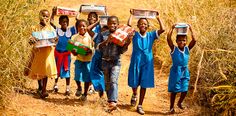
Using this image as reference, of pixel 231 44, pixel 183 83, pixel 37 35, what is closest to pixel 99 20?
pixel 37 35

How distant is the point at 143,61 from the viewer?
6.35 m

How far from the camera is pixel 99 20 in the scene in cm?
654

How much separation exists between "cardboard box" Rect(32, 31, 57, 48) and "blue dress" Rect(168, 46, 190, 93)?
1.67 meters

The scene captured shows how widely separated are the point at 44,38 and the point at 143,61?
1.40 m

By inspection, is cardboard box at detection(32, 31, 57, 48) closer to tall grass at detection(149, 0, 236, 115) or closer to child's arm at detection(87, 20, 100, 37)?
child's arm at detection(87, 20, 100, 37)

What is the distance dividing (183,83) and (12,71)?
Result: 2.41 metres

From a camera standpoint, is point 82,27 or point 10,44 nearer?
point 10,44

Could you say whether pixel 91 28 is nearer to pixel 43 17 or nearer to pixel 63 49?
pixel 63 49

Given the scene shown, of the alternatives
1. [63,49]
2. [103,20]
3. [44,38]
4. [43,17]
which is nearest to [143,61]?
[103,20]

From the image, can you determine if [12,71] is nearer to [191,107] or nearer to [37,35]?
[37,35]

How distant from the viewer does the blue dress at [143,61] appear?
6328mm

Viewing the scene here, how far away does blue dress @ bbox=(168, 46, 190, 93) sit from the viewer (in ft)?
20.5

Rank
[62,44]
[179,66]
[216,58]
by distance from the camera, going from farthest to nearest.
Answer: [62,44] < [179,66] < [216,58]

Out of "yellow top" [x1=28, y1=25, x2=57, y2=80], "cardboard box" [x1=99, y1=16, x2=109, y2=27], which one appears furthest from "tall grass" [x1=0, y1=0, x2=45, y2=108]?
"cardboard box" [x1=99, y1=16, x2=109, y2=27]
